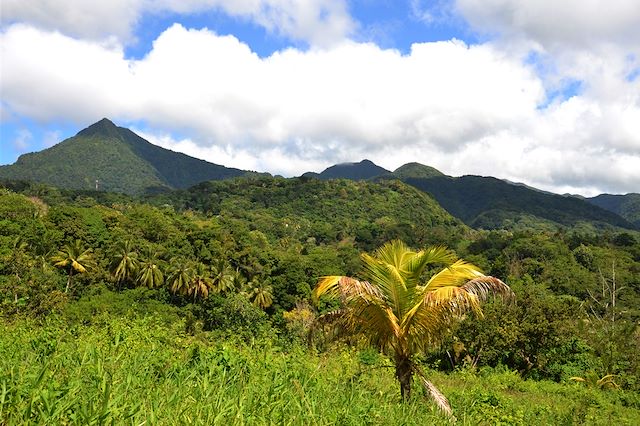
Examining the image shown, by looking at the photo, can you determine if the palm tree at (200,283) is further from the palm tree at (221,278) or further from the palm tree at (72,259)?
the palm tree at (72,259)

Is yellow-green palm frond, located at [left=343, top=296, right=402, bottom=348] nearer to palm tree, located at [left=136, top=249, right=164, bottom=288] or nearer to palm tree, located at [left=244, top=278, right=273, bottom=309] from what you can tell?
palm tree, located at [left=136, top=249, right=164, bottom=288]

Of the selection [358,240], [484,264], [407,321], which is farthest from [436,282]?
[358,240]

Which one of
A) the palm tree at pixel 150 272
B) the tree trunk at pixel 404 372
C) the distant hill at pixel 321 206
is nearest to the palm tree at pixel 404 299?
the tree trunk at pixel 404 372

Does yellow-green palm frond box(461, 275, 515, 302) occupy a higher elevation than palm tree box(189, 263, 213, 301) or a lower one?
higher

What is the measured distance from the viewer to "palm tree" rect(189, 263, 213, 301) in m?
46.0

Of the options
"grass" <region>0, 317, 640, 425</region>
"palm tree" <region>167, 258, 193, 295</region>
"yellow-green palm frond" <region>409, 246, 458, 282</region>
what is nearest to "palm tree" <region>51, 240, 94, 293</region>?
"palm tree" <region>167, 258, 193, 295</region>

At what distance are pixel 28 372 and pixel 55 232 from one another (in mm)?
48637

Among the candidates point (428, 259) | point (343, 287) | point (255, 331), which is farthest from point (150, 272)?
point (428, 259)

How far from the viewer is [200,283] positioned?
46531 millimetres

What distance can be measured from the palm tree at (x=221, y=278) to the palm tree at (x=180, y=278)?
368 centimetres

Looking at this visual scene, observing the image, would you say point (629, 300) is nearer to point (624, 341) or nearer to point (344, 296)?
point (624, 341)

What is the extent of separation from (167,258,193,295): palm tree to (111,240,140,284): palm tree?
11.5 feet

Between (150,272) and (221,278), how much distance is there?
303 inches

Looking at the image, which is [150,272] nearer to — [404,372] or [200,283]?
[200,283]
